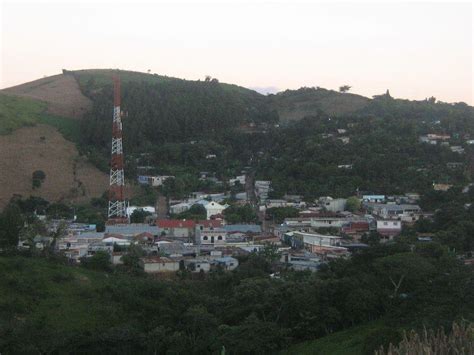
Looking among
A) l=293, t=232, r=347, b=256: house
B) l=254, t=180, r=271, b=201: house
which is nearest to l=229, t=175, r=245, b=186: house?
l=254, t=180, r=271, b=201: house

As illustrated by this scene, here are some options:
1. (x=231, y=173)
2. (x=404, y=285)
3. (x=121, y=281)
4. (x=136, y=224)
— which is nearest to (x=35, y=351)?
(x=121, y=281)

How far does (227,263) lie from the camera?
16812 mm

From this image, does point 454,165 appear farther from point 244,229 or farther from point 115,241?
point 115,241

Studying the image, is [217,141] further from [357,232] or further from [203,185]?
[357,232]

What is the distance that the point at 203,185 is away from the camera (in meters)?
27.3

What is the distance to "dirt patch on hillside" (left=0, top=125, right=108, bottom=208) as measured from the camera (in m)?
26.0

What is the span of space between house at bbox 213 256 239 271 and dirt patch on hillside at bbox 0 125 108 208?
33.4 ft

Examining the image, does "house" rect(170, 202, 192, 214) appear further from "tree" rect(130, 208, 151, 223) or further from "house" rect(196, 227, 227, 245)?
"house" rect(196, 227, 227, 245)

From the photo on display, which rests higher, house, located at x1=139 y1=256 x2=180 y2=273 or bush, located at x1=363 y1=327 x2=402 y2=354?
bush, located at x1=363 y1=327 x2=402 y2=354

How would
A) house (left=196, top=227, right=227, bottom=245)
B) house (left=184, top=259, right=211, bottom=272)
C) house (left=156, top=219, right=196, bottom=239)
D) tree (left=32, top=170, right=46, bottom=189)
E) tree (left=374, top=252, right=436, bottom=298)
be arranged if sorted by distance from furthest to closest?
tree (left=32, top=170, right=46, bottom=189), house (left=156, top=219, right=196, bottom=239), house (left=196, top=227, right=227, bottom=245), house (left=184, top=259, right=211, bottom=272), tree (left=374, top=252, right=436, bottom=298)

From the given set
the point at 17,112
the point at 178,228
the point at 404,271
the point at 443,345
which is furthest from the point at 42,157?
the point at 443,345

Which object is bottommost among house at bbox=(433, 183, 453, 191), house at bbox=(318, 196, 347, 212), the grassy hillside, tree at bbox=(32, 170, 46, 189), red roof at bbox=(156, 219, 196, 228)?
red roof at bbox=(156, 219, 196, 228)

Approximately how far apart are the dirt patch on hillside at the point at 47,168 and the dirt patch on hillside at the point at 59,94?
Result: 568 centimetres

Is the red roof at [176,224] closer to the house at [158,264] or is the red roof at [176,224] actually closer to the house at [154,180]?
the house at [158,264]
